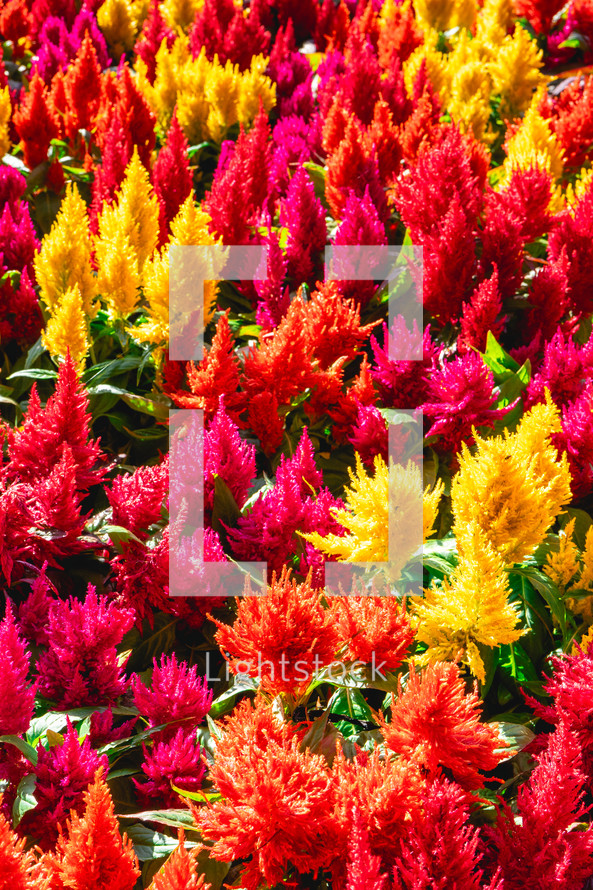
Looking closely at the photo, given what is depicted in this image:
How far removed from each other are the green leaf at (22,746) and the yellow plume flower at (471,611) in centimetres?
77

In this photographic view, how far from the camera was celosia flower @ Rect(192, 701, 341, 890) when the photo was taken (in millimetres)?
1251

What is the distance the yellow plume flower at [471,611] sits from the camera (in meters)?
1.55

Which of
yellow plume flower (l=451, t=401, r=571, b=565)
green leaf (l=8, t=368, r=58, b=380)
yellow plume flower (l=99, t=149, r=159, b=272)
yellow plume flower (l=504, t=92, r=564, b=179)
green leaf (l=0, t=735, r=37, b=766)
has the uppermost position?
yellow plume flower (l=504, t=92, r=564, b=179)

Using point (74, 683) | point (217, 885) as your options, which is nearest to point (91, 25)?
point (74, 683)

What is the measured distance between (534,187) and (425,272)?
0.55 meters

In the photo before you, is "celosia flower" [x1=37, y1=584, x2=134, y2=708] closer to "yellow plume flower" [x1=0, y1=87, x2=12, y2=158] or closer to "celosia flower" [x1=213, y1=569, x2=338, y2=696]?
"celosia flower" [x1=213, y1=569, x2=338, y2=696]

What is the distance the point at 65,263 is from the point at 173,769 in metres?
1.70

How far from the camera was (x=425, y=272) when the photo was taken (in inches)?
105

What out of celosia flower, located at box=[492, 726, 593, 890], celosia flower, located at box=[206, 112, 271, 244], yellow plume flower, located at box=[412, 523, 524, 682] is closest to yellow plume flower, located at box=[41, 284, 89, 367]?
celosia flower, located at box=[206, 112, 271, 244]

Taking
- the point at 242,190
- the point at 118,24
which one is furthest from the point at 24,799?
the point at 118,24

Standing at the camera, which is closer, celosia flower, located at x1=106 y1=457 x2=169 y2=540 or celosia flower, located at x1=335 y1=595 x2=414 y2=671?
celosia flower, located at x1=335 y1=595 x2=414 y2=671

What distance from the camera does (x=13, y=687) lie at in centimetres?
147

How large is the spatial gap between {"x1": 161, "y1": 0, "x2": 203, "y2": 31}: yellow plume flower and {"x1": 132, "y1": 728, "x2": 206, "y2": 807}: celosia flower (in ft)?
16.7

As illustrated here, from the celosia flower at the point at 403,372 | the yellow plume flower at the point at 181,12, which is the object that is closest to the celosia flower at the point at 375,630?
the celosia flower at the point at 403,372
